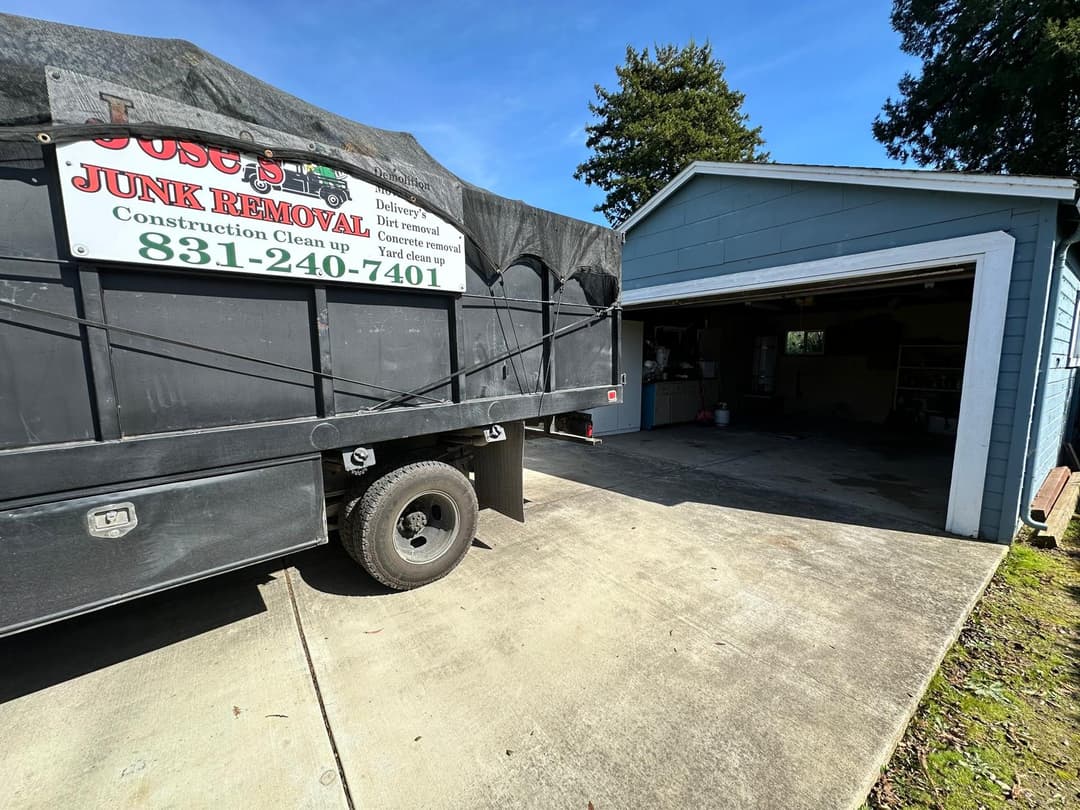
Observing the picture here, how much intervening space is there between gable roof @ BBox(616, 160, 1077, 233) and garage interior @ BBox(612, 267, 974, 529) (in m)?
1.44

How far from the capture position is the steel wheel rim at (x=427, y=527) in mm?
3189

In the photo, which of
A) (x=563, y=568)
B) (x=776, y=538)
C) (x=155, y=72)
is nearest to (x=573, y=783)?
(x=563, y=568)

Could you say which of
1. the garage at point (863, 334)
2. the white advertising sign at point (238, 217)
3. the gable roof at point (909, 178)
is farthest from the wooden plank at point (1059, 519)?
the white advertising sign at point (238, 217)

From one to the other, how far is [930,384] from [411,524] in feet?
40.9

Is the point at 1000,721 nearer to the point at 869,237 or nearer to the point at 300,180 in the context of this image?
the point at 300,180

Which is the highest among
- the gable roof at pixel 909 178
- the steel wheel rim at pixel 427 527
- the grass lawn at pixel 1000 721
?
the gable roof at pixel 909 178

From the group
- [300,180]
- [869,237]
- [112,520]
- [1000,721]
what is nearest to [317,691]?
[112,520]

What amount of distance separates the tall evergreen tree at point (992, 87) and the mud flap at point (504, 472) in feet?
48.9

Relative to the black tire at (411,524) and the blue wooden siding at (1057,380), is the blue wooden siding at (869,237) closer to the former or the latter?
the blue wooden siding at (1057,380)

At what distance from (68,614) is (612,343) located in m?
3.86

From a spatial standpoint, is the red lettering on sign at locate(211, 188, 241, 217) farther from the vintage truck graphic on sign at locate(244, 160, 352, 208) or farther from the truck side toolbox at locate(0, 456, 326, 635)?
the truck side toolbox at locate(0, 456, 326, 635)

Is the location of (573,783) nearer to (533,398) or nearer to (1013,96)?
(533,398)

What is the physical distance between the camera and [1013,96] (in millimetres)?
11422

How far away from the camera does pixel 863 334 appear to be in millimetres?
11359
